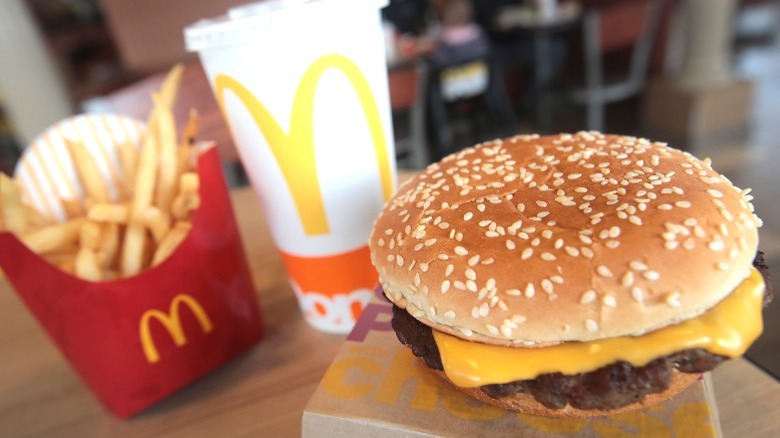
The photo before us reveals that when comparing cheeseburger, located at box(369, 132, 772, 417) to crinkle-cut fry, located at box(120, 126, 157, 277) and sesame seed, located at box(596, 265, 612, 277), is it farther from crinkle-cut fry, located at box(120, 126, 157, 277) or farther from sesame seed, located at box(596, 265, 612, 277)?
crinkle-cut fry, located at box(120, 126, 157, 277)

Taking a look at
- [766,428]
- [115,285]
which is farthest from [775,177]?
[115,285]

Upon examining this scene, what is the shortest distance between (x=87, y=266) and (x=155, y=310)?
0.58 ft

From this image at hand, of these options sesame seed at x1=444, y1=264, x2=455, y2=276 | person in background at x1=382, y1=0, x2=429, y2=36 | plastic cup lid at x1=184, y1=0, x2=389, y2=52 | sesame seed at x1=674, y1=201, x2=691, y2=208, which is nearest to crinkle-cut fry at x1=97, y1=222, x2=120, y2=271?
plastic cup lid at x1=184, y1=0, x2=389, y2=52

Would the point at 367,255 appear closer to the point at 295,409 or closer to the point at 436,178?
the point at 436,178

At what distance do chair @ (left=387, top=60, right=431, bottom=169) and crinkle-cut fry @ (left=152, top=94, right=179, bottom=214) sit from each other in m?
1.93

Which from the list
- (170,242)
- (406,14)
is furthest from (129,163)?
(406,14)

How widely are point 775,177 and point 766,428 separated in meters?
4.26

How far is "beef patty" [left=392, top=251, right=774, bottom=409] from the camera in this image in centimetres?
81

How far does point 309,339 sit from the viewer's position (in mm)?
1391

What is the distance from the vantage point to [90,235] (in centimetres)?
117

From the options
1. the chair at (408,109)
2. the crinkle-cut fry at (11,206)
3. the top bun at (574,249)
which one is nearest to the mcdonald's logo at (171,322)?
the crinkle-cut fry at (11,206)

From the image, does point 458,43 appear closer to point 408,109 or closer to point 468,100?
point 468,100

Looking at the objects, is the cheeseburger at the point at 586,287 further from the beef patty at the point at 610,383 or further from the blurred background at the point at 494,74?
the blurred background at the point at 494,74

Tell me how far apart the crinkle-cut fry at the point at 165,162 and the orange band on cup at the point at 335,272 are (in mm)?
339
